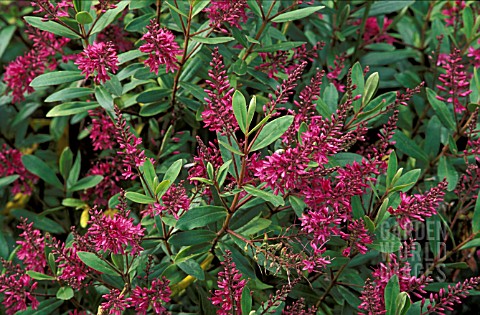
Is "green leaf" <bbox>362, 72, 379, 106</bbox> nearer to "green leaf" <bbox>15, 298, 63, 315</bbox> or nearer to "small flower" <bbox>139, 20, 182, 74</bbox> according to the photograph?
"small flower" <bbox>139, 20, 182, 74</bbox>

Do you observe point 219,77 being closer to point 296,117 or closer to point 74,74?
point 296,117

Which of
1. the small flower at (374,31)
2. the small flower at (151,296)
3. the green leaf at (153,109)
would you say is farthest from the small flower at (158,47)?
the small flower at (374,31)

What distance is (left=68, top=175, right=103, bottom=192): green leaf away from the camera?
2.20 m

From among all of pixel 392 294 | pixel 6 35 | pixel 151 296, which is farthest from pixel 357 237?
pixel 6 35

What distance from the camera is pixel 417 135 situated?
2.53 metres

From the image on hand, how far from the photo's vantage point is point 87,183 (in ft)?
7.35

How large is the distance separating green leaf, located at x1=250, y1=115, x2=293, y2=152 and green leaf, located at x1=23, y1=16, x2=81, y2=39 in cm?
68

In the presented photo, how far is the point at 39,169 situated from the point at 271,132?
Answer: 3.59ft

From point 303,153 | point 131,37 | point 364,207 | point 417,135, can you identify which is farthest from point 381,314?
point 131,37

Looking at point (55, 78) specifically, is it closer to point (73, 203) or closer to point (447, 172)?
point (73, 203)

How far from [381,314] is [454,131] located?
75cm

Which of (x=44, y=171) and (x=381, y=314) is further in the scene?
(x=44, y=171)

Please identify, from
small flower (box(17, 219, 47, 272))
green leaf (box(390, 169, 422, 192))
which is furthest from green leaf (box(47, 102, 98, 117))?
green leaf (box(390, 169, 422, 192))

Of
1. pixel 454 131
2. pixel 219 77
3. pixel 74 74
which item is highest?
pixel 219 77
